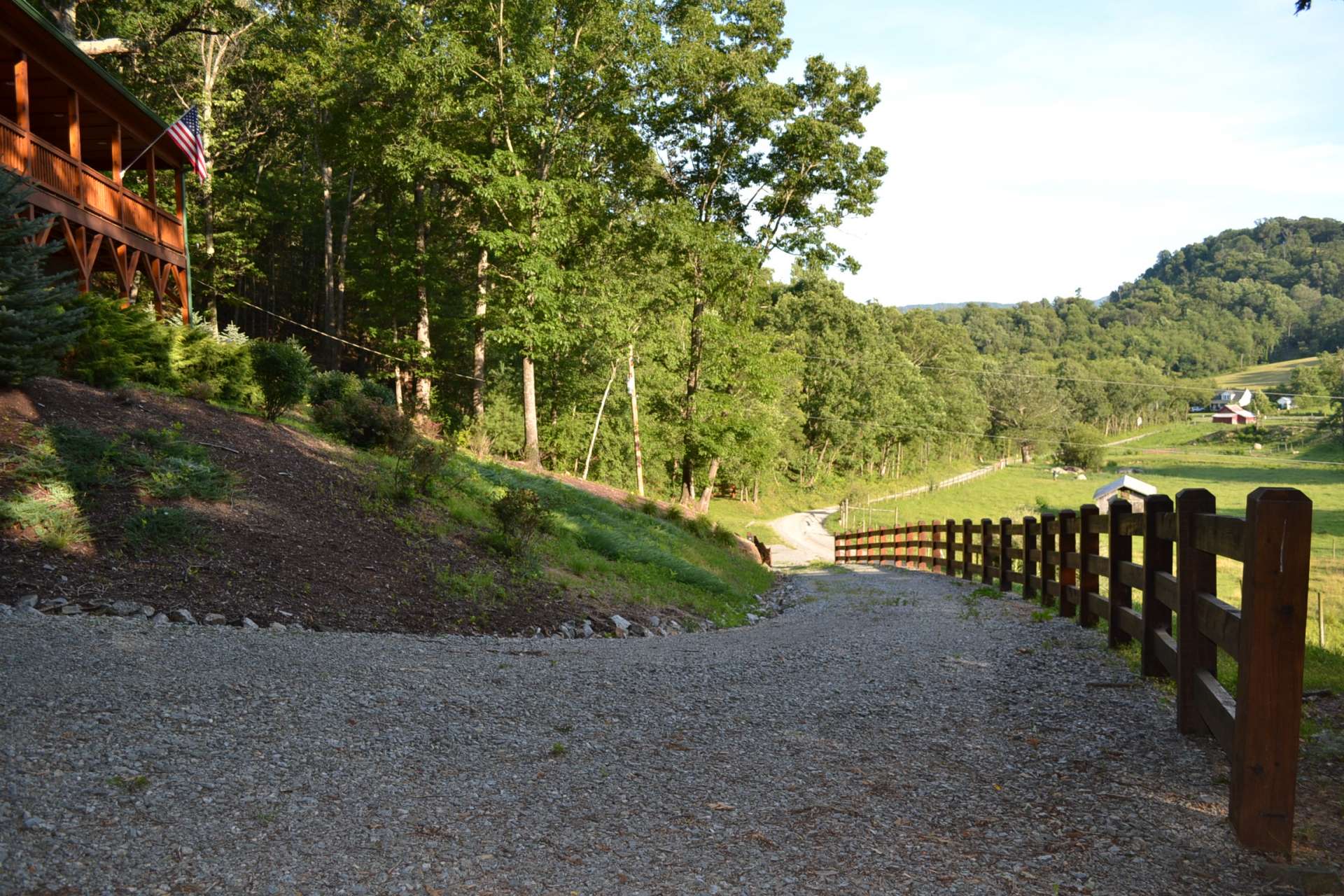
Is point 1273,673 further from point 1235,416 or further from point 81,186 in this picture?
point 1235,416

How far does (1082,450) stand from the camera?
310 ft

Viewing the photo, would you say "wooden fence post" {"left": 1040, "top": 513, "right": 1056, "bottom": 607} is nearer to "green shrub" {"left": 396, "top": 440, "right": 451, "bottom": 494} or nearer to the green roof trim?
"green shrub" {"left": 396, "top": 440, "right": 451, "bottom": 494}

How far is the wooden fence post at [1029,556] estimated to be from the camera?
38.4ft

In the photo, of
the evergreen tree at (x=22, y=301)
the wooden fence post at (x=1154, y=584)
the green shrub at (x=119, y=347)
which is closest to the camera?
the wooden fence post at (x=1154, y=584)

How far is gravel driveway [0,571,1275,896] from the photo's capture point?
11.0ft

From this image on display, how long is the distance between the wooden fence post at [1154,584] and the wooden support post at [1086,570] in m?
2.60

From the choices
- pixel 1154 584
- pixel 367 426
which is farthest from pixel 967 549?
pixel 1154 584

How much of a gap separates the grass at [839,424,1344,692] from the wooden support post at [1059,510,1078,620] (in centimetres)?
1869

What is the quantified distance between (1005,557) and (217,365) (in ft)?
40.3

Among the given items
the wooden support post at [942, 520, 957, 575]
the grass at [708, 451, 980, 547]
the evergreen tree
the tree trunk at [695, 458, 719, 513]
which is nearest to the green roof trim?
the evergreen tree

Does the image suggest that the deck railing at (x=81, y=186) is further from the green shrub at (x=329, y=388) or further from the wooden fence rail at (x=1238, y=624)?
the wooden fence rail at (x=1238, y=624)

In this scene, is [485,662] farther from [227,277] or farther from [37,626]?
[227,277]

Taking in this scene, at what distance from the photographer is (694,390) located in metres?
32.6

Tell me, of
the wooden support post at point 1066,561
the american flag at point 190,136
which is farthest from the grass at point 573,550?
the american flag at point 190,136
